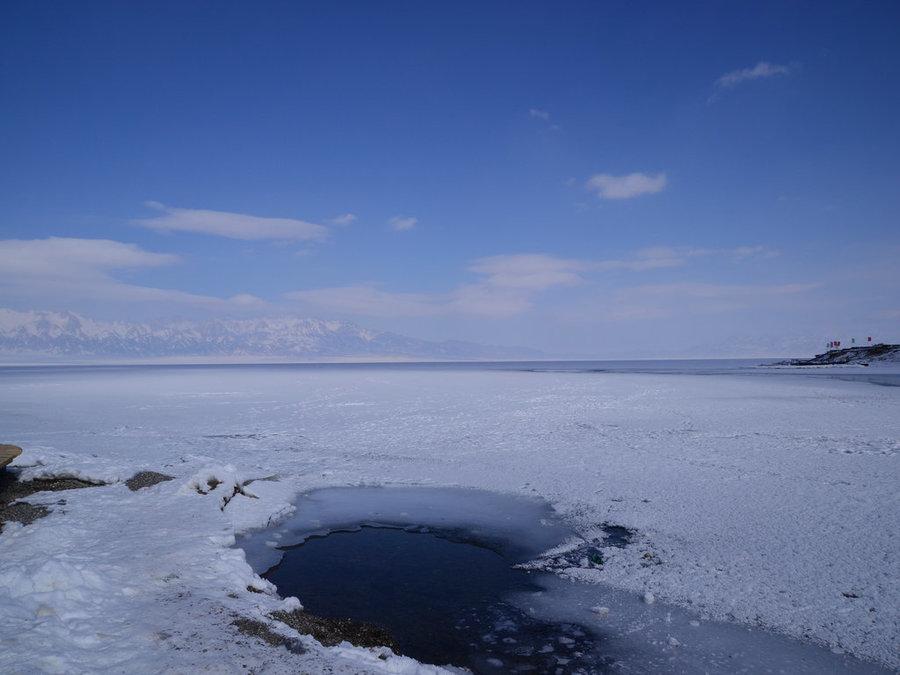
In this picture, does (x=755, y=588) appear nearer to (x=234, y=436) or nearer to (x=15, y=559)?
(x=15, y=559)

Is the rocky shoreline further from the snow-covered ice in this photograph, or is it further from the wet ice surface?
the wet ice surface

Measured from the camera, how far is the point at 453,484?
36.1ft

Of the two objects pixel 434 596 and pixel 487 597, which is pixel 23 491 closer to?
pixel 434 596

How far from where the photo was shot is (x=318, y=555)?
763 cm

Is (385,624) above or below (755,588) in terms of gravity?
below

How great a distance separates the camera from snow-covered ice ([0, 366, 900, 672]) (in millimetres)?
4609

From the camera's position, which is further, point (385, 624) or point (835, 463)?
point (835, 463)

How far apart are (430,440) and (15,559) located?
10733mm

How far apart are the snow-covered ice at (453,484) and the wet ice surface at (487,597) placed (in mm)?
279

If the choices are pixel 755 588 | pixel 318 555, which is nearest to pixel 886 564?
pixel 755 588

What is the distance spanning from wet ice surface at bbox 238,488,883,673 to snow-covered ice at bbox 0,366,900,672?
0.91 feet

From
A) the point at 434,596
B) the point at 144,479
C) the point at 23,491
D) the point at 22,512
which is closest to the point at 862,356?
the point at 434,596

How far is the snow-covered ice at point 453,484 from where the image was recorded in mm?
4609

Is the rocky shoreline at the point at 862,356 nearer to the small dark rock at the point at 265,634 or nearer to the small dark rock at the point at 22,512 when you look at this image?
the small dark rock at the point at 265,634
